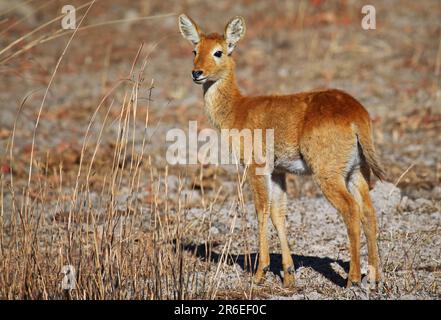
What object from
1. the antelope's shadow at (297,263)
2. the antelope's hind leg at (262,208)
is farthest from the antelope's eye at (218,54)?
the antelope's shadow at (297,263)

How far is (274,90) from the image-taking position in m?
15.7

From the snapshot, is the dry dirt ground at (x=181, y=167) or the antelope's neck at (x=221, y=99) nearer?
the dry dirt ground at (x=181, y=167)

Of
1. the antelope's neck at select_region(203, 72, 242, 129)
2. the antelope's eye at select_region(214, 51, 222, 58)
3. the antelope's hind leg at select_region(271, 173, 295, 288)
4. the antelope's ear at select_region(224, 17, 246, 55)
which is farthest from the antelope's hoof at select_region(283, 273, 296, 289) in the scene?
the antelope's ear at select_region(224, 17, 246, 55)

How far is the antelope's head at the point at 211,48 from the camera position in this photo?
26.8ft

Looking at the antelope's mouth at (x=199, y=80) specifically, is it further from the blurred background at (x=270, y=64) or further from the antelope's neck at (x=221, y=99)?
the blurred background at (x=270, y=64)

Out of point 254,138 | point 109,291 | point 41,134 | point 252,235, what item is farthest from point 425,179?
point 41,134

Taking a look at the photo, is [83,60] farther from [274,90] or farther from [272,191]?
[272,191]

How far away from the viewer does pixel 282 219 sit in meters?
7.73

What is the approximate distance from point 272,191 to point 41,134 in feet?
24.3

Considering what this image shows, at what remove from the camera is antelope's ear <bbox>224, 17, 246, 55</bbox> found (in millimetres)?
8508

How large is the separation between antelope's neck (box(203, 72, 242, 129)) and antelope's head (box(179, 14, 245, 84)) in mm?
99

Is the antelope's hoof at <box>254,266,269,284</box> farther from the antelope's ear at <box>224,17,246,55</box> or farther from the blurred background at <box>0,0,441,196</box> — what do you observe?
the blurred background at <box>0,0,441,196</box>

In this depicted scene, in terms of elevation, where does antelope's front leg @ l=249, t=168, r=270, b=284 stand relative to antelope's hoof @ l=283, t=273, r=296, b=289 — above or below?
above

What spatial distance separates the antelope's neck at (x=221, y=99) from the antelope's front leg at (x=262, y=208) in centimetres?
88
